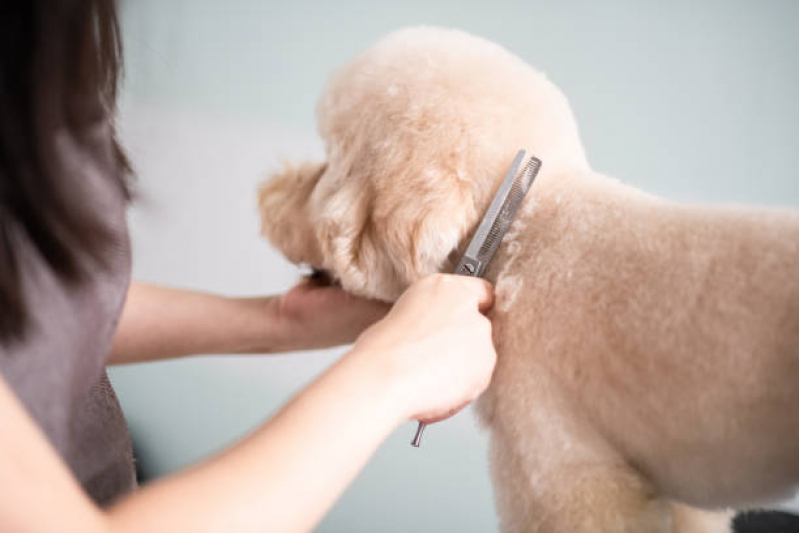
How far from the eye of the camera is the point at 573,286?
482 millimetres

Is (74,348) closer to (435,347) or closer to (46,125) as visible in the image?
(46,125)

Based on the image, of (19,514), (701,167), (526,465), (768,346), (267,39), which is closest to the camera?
(19,514)

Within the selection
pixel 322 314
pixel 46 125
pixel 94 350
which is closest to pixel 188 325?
pixel 322 314

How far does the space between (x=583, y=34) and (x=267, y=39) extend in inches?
24.3

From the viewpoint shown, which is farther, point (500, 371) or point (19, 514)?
point (500, 371)

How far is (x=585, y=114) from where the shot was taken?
90 centimetres

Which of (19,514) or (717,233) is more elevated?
(717,233)

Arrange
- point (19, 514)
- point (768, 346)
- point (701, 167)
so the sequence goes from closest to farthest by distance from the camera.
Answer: point (19, 514)
point (768, 346)
point (701, 167)

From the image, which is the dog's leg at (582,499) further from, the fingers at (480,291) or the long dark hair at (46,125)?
the long dark hair at (46,125)

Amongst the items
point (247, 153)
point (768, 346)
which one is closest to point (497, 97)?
point (768, 346)

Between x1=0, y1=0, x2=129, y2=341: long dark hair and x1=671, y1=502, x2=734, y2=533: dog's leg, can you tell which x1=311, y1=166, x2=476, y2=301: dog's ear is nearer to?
x1=0, y1=0, x2=129, y2=341: long dark hair

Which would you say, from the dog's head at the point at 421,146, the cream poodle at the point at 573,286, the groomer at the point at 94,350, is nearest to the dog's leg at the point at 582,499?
the cream poodle at the point at 573,286

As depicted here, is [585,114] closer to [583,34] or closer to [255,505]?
[583,34]

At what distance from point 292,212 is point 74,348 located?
0.93 feet
